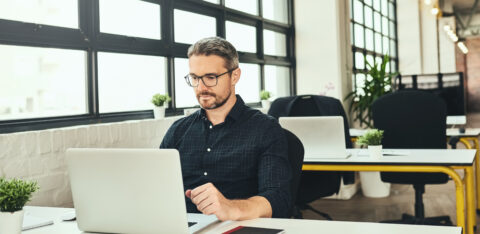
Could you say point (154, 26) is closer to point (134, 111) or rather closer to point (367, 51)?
point (134, 111)

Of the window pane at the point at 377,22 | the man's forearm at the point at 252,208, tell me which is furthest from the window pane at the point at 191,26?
the window pane at the point at 377,22

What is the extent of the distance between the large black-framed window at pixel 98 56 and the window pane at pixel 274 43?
1.90 ft

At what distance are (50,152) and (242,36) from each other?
8.67 feet

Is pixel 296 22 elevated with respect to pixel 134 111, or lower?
elevated

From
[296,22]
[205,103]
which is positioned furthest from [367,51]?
[205,103]

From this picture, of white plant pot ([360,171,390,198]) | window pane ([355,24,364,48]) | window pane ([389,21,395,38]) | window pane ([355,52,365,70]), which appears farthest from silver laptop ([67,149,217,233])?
window pane ([389,21,395,38])

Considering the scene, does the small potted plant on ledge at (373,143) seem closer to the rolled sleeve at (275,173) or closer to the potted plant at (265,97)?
the rolled sleeve at (275,173)

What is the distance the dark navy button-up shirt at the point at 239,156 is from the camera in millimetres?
1782

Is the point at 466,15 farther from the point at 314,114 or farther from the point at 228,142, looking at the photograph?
the point at 228,142

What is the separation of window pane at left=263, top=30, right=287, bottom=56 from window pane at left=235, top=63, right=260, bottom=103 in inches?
13.0

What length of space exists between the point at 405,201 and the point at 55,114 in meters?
3.63

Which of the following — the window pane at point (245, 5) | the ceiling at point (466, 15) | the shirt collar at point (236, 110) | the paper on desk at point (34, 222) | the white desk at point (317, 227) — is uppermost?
the ceiling at point (466, 15)

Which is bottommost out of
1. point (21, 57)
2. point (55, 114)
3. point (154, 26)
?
point (55, 114)

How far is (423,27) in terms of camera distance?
11.3 meters
